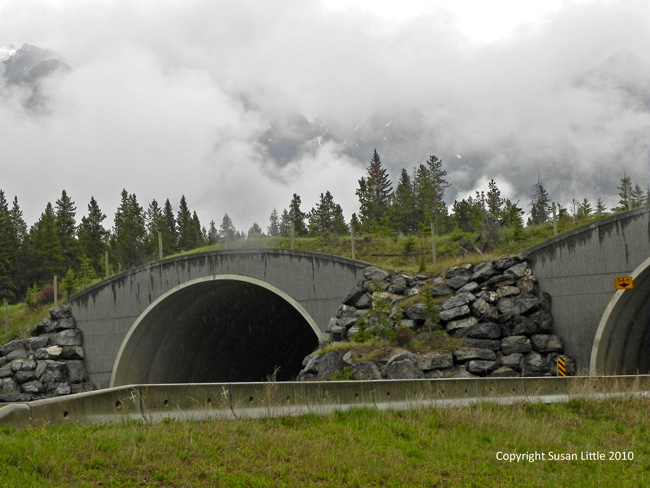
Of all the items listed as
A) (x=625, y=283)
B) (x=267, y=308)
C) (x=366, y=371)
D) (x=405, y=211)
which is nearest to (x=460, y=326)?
(x=366, y=371)

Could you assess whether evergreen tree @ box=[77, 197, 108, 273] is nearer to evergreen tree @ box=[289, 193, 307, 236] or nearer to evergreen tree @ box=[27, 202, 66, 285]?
evergreen tree @ box=[27, 202, 66, 285]

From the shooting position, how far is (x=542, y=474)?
8.45 meters

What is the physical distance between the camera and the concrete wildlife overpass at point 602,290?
2162 cm

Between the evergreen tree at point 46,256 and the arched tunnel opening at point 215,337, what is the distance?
139ft

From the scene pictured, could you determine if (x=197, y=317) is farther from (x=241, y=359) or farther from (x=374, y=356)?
(x=374, y=356)

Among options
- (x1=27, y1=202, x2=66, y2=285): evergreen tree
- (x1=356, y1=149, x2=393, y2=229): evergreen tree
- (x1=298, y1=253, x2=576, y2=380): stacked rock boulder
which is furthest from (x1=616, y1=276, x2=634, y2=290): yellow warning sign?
(x1=27, y1=202, x2=66, y2=285): evergreen tree

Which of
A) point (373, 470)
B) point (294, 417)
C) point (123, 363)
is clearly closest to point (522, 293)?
point (294, 417)

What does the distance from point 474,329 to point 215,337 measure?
20082 millimetres

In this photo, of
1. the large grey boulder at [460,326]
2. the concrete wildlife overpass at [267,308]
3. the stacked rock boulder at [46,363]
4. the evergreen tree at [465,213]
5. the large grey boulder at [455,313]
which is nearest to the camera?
the concrete wildlife overpass at [267,308]

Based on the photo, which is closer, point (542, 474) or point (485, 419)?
point (542, 474)

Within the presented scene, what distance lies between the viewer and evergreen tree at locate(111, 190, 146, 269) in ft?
262

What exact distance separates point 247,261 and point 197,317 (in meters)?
7.55

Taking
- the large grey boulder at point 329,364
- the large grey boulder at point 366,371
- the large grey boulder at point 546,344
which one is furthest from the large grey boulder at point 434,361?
the large grey boulder at point 546,344

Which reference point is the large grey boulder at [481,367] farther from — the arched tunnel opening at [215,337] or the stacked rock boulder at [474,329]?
the arched tunnel opening at [215,337]
